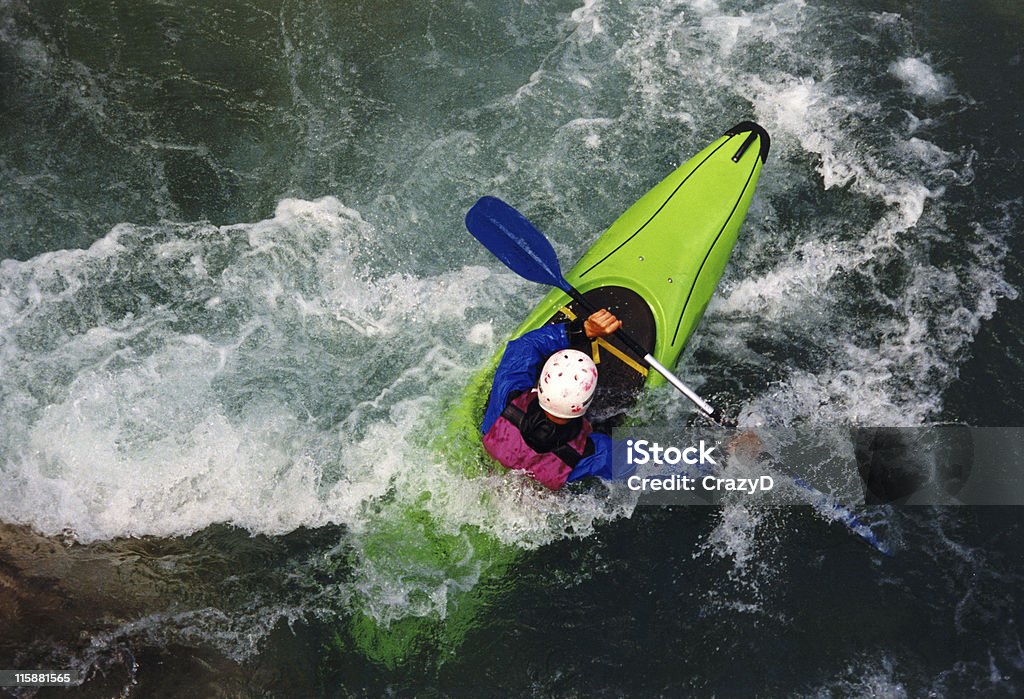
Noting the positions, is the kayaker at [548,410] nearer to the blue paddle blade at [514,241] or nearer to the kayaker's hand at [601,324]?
the kayaker's hand at [601,324]

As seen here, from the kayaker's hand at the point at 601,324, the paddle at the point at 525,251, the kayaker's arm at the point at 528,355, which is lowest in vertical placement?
the kayaker's arm at the point at 528,355

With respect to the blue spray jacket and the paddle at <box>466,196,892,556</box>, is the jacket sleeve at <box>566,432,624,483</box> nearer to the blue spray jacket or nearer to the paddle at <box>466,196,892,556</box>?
the blue spray jacket

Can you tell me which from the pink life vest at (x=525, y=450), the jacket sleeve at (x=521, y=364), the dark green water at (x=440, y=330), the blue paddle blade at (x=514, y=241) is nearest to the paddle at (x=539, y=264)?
the blue paddle blade at (x=514, y=241)

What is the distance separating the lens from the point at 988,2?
788 centimetres

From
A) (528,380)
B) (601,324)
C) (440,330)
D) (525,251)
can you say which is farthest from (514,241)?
Result: (528,380)

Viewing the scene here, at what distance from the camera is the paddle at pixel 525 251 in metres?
5.36

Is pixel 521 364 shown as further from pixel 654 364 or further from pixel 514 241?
pixel 514 241

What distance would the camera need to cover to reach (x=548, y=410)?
4.86 metres

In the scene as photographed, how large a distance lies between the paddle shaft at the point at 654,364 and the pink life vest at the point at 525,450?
1.80 ft

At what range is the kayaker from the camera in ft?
15.7

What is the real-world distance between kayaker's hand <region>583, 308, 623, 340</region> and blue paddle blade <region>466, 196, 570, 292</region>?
0.33 metres

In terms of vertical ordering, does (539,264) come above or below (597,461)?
above

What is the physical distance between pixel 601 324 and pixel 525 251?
828 millimetres

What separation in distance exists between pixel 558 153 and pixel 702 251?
5.39ft
